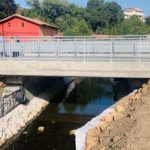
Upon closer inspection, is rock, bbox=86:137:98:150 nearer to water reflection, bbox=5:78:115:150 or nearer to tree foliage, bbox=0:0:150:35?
water reflection, bbox=5:78:115:150

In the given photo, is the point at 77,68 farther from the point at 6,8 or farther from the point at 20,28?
the point at 6,8

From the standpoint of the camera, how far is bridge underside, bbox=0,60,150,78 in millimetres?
20969

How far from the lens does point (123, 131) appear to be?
1381 centimetres

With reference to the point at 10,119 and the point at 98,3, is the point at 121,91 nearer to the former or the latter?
the point at 10,119

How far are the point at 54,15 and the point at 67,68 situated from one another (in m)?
70.0

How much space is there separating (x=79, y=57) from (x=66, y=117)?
445 cm

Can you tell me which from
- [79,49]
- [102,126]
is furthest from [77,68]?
[102,126]

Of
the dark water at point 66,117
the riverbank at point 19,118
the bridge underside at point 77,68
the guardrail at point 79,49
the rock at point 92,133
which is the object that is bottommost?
the dark water at point 66,117

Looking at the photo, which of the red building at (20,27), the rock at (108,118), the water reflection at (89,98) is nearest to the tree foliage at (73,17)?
the red building at (20,27)

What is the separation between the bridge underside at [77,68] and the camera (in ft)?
68.8

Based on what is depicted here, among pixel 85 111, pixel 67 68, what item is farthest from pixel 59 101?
pixel 67 68

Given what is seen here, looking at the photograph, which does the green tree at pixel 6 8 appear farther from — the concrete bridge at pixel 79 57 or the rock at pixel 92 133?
the rock at pixel 92 133

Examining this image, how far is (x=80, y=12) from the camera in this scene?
93.6 m

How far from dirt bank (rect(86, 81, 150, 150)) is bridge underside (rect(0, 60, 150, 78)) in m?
2.87
